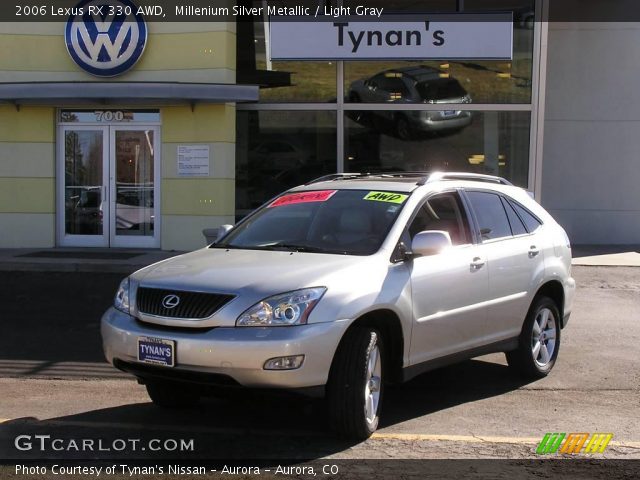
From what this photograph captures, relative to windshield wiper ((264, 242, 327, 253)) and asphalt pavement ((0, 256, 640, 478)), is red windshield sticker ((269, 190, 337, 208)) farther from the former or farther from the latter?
asphalt pavement ((0, 256, 640, 478))

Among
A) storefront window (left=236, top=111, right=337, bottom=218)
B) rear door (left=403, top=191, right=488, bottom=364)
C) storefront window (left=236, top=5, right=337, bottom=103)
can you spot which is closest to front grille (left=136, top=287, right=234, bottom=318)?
rear door (left=403, top=191, right=488, bottom=364)

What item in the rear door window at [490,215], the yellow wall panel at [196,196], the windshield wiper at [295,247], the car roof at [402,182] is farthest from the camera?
the yellow wall panel at [196,196]

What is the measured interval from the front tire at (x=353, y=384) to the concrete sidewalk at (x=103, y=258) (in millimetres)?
8786

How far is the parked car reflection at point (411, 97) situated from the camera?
51.6ft

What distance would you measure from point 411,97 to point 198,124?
4.11 meters

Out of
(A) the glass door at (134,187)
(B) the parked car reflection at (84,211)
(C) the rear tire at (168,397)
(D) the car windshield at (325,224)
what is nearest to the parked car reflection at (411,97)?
(A) the glass door at (134,187)

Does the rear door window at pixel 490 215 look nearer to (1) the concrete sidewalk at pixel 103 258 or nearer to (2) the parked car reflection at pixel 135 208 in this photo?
(1) the concrete sidewalk at pixel 103 258

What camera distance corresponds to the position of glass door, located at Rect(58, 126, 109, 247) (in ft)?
51.4

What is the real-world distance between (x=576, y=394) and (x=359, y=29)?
10425 millimetres

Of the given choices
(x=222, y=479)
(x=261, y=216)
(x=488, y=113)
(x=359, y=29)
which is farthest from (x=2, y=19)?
(x=222, y=479)

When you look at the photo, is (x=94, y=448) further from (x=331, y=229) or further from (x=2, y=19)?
(x=2, y=19)

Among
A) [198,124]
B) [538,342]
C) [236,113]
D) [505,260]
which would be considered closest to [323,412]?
[505,260]

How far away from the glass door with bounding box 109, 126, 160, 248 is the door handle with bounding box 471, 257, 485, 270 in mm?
10271

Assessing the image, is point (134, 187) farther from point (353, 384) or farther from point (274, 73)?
point (353, 384)
